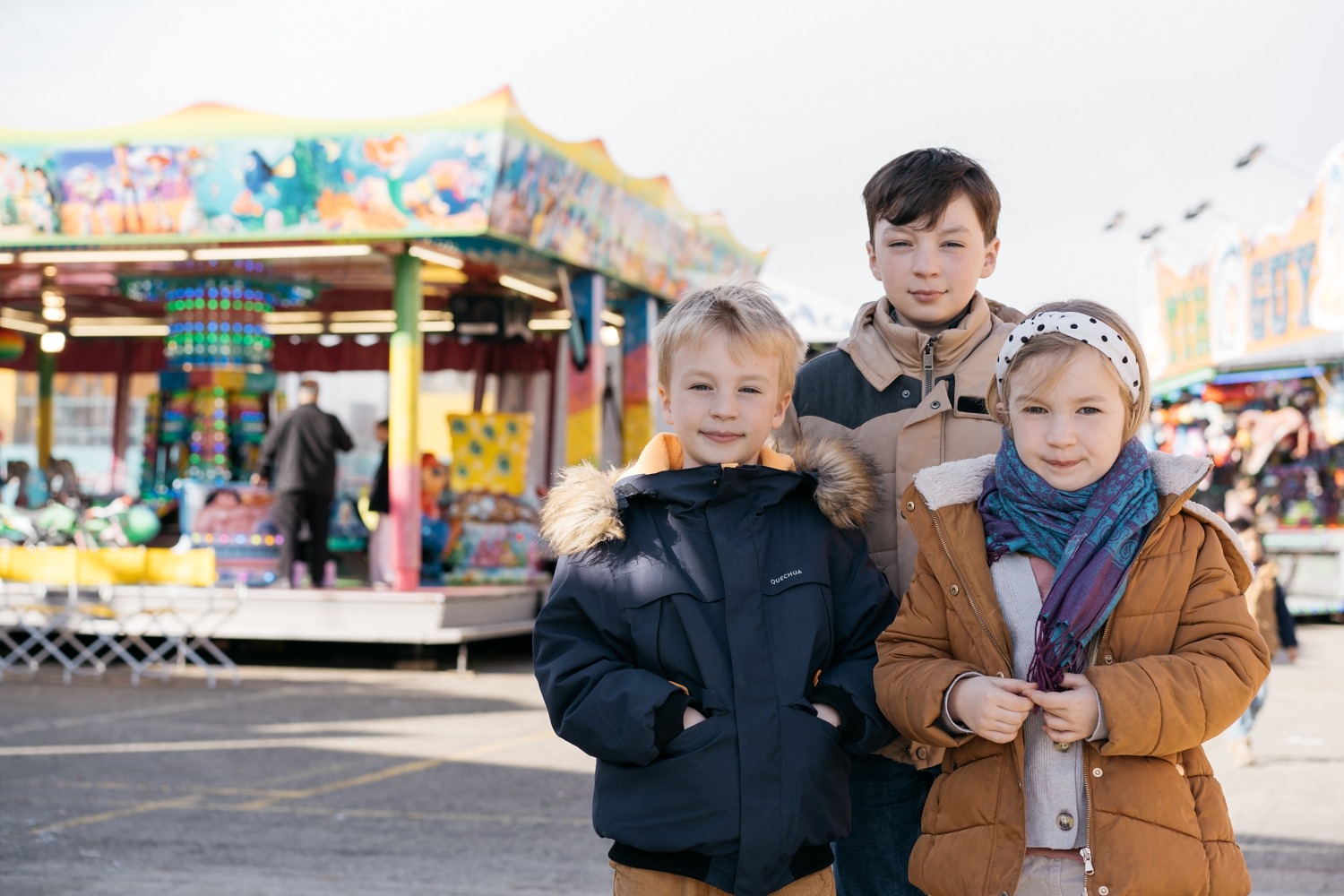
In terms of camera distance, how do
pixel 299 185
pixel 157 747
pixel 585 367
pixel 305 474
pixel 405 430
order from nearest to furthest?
1. pixel 157 747
2. pixel 299 185
3. pixel 405 430
4. pixel 305 474
5. pixel 585 367

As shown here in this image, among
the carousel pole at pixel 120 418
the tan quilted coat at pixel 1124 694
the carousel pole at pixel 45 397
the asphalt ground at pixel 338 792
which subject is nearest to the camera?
the tan quilted coat at pixel 1124 694

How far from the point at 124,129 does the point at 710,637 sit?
11.2 metres

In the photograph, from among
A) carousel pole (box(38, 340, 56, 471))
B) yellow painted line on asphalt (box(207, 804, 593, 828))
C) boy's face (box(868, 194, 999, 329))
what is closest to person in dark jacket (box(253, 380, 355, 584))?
yellow painted line on asphalt (box(207, 804, 593, 828))

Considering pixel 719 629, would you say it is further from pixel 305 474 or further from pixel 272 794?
pixel 305 474

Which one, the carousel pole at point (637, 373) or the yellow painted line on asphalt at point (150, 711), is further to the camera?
the carousel pole at point (637, 373)

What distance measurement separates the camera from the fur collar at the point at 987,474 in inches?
92.9

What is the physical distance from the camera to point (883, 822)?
9.20 ft

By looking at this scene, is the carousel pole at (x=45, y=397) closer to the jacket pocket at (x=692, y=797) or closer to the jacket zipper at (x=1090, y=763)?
the jacket pocket at (x=692, y=797)

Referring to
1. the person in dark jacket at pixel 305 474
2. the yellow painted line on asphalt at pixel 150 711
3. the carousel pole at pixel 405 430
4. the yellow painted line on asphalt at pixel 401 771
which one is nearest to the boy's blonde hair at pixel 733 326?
the yellow painted line on asphalt at pixel 401 771

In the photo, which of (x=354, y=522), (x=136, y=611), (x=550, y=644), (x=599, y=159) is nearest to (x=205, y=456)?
(x=354, y=522)

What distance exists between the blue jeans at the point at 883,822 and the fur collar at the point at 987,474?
0.62 m

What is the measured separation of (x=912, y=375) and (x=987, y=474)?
0.40m

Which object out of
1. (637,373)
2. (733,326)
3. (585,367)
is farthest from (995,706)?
(637,373)

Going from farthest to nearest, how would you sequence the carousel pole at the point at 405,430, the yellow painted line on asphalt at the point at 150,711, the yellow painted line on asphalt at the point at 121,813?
the carousel pole at the point at 405,430
the yellow painted line on asphalt at the point at 150,711
the yellow painted line on asphalt at the point at 121,813
